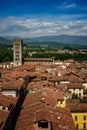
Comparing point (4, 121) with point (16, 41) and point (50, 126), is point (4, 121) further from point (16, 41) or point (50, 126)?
point (16, 41)

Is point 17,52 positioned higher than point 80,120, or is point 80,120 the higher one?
point 17,52

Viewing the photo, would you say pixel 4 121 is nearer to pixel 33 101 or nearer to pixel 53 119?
pixel 53 119

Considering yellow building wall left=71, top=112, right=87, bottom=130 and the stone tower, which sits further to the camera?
the stone tower

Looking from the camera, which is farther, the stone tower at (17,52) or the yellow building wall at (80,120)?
the stone tower at (17,52)

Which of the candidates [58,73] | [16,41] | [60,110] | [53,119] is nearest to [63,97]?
[60,110]

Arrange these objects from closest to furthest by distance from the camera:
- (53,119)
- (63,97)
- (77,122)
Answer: (53,119) → (77,122) → (63,97)

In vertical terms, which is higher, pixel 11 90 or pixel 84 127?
pixel 11 90

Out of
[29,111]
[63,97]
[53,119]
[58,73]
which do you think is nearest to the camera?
[53,119]

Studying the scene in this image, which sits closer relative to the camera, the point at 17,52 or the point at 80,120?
the point at 80,120

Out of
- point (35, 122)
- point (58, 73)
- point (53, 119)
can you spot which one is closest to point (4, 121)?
point (35, 122)

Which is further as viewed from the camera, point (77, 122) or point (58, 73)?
point (58, 73)
